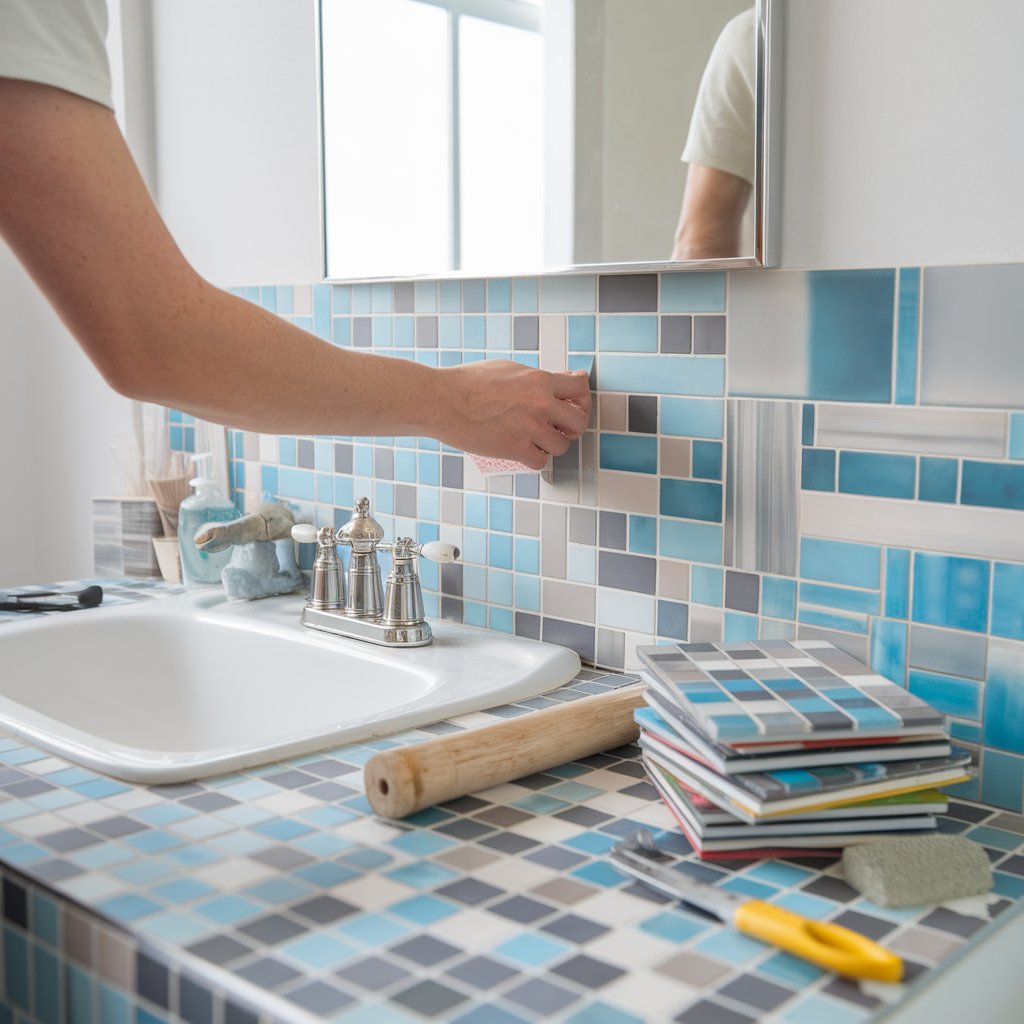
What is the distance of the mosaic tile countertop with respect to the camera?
71 cm

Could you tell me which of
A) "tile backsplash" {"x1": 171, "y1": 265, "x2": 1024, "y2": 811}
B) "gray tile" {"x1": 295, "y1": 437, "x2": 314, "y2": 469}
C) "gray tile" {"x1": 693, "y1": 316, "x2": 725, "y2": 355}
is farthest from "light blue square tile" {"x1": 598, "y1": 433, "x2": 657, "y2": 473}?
A: "gray tile" {"x1": 295, "y1": 437, "x2": 314, "y2": 469}

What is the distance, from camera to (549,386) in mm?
1330

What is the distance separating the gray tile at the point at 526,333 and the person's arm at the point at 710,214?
23 centimetres

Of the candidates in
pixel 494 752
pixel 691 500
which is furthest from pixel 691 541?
pixel 494 752

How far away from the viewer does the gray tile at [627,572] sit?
1318mm

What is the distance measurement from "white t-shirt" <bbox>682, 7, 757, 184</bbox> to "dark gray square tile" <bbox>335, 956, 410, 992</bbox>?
2.51 feet

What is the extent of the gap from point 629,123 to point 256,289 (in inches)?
29.9

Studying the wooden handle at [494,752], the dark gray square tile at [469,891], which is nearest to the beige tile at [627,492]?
the wooden handle at [494,752]

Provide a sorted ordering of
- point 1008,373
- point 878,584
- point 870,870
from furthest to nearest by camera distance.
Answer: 1. point 878,584
2. point 1008,373
3. point 870,870

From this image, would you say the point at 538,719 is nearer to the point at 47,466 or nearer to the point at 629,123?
the point at 629,123

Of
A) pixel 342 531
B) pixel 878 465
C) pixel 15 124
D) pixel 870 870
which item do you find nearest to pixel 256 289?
pixel 342 531

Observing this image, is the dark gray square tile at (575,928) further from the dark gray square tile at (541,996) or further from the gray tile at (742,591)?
the gray tile at (742,591)

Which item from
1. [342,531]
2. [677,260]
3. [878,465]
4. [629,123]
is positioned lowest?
[342,531]

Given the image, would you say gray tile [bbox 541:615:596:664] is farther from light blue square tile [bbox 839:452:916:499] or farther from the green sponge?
the green sponge
